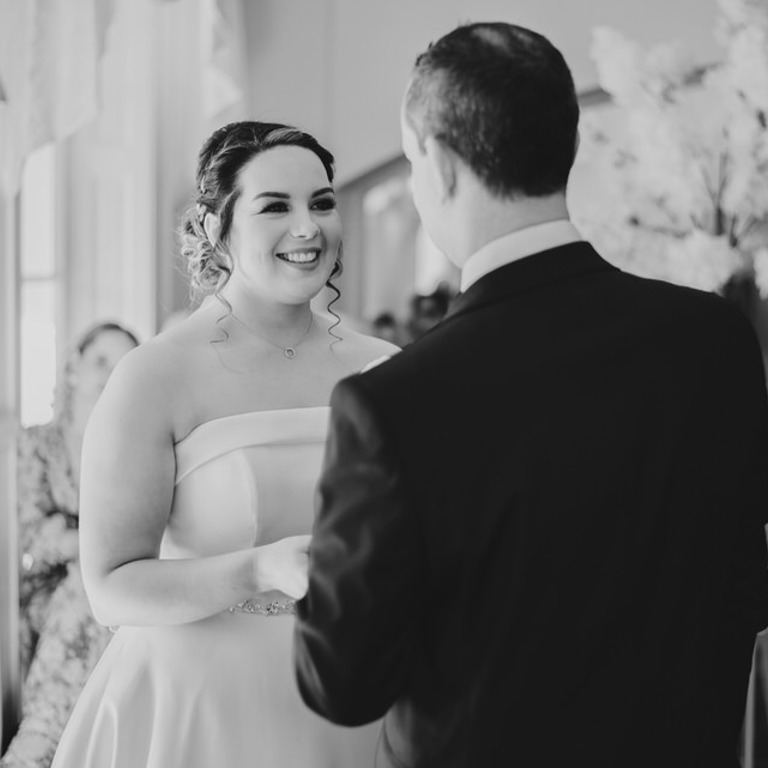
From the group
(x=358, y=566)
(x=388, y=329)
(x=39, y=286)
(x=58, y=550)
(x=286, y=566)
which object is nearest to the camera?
(x=358, y=566)

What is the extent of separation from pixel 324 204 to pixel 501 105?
85 cm

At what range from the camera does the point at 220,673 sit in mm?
1941

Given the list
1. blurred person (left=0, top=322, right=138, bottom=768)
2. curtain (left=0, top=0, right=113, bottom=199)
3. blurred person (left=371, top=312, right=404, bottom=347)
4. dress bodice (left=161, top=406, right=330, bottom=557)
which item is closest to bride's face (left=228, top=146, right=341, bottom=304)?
dress bodice (left=161, top=406, right=330, bottom=557)

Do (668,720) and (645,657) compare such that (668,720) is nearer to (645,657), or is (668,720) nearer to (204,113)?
(645,657)

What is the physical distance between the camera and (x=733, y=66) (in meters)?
3.78

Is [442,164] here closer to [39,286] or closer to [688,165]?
[688,165]

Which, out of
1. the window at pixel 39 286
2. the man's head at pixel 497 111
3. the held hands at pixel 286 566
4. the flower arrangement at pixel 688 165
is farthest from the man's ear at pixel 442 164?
the window at pixel 39 286

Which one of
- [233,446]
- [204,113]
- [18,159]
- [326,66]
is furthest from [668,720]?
[326,66]

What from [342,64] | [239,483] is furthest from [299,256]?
Result: [342,64]

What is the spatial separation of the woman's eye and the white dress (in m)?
0.36

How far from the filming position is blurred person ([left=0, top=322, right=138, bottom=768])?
3.67 meters

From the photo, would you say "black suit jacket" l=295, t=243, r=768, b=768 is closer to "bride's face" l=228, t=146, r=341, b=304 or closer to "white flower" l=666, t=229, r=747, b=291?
"bride's face" l=228, t=146, r=341, b=304

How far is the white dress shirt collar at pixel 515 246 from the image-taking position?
4.19ft

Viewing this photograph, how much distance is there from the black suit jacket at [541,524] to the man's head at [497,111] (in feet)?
0.33
